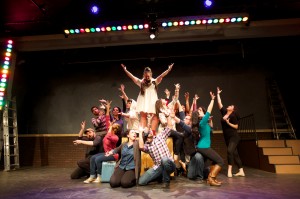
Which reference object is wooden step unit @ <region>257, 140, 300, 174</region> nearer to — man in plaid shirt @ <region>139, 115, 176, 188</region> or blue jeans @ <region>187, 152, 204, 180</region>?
blue jeans @ <region>187, 152, 204, 180</region>

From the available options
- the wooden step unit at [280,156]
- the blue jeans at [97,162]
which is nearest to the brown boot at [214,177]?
the blue jeans at [97,162]

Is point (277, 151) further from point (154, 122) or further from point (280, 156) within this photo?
point (154, 122)

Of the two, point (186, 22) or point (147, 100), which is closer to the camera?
point (147, 100)

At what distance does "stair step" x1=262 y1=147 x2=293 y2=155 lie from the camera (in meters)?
6.29

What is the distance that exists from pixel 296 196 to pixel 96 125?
4.13m

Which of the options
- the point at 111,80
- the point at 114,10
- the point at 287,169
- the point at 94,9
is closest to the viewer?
the point at 287,169

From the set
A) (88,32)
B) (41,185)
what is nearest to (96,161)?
(41,185)

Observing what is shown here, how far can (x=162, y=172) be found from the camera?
4.30 meters

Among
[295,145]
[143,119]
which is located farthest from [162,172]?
[295,145]

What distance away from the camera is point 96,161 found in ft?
16.3

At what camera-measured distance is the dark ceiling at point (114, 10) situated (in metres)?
6.82

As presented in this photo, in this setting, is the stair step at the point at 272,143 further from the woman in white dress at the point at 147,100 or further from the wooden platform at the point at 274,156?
the woman in white dress at the point at 147,100

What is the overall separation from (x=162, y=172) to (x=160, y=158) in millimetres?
265

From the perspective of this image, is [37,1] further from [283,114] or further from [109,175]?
[283,114]
